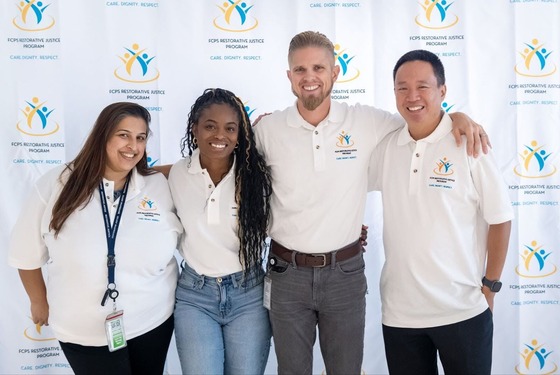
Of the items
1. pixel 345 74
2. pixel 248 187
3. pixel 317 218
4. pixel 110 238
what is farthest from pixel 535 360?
pixel 110 238

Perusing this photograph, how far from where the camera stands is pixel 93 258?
1849 millimetres

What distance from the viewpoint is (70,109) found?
2799 mm

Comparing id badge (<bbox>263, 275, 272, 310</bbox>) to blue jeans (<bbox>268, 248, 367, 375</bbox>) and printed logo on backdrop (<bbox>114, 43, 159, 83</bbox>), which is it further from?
printed logo on backdrop (<bbox>114, 43, 159, 83</bbox>)

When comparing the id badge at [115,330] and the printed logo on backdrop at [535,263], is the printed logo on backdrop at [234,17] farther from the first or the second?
the printed logo on backdrop at [535,263]

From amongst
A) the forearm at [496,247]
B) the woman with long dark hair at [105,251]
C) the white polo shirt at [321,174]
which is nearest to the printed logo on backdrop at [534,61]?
the white polo shirt at [321,174]

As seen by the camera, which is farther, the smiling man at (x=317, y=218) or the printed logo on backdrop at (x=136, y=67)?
the printed logo on backdrop at (x=136, y=67)

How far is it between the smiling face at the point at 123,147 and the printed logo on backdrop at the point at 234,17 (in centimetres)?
110

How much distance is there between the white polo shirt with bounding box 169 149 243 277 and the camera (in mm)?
2023

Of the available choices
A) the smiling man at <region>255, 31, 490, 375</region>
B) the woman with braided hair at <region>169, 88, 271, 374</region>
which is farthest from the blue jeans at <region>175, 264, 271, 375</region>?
the smiling man at <region>255, 31, 490, 375</region>

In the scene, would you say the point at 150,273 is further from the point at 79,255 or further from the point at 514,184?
the point at 514,184

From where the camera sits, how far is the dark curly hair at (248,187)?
206cm

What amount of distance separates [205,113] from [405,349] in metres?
1.29

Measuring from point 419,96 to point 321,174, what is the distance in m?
0.51

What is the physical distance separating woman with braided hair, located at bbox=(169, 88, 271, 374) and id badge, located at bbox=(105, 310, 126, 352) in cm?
25
